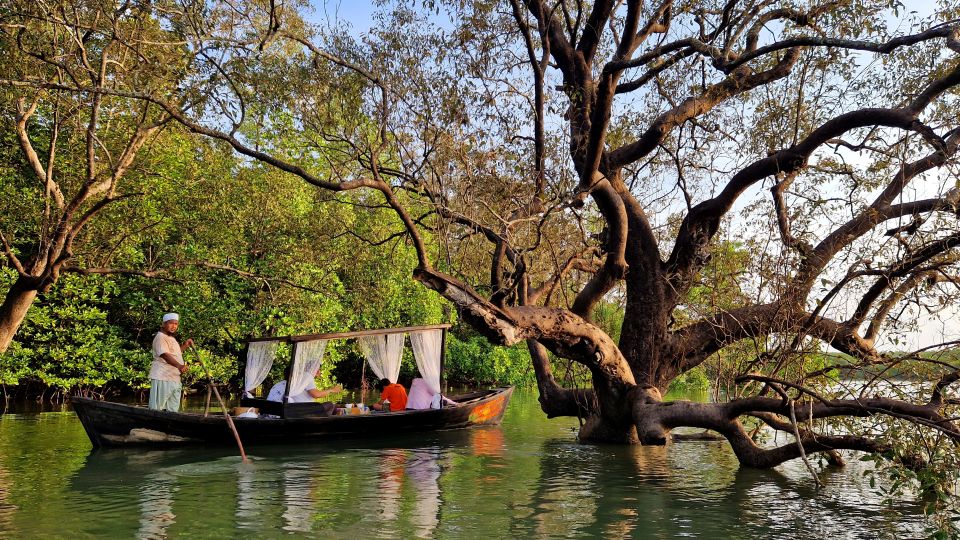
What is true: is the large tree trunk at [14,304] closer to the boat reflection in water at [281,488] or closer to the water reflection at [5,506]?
the boat reflection in water at [281,488]

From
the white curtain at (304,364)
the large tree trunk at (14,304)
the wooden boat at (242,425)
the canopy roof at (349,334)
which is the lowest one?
the wooden boat at (242,425)

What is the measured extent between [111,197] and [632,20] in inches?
377

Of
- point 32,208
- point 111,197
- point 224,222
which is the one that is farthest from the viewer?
point 224,222

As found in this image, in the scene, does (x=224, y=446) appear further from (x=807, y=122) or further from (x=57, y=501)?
(x=807, y=122)

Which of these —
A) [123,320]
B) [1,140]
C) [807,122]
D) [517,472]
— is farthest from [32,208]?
[807,122]

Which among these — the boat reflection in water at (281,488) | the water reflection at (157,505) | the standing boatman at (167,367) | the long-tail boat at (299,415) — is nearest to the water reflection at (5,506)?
the boat reflection in water at (281,488)

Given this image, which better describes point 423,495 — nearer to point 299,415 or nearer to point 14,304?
point 299,415

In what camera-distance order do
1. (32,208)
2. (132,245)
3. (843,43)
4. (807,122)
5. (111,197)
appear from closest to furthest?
(843,43) < (807,122) < (111,197) < (32,208) < (132,245)

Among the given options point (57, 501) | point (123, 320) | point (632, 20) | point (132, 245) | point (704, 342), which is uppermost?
point (632, 20)

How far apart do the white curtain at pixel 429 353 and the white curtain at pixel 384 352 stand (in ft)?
1.17

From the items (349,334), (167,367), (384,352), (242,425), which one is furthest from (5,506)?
(384,352)

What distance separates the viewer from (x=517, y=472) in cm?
1010

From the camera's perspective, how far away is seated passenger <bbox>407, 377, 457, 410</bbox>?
14469 mm

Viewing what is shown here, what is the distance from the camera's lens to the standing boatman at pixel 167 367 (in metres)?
11.1
